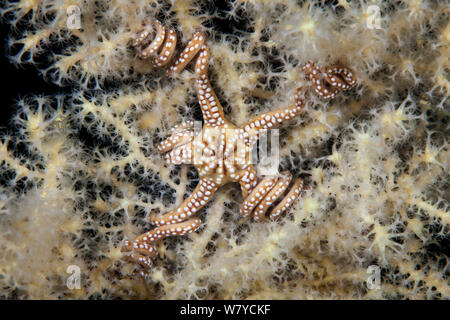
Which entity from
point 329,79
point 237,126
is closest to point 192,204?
point 237,126

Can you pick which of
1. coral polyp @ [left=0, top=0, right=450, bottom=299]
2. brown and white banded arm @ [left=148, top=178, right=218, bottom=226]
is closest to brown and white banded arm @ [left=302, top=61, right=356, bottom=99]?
coral polyp @ [left=0, top=0, right=450, bottom=299]

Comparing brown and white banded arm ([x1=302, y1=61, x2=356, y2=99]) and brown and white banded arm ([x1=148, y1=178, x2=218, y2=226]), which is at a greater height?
brown and white banded arm ([x1=302, y1=61, x2=356, y2=99])

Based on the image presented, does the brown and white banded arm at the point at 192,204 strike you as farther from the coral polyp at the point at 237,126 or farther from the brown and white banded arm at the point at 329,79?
the brown and white banded arm at the point at 329,79

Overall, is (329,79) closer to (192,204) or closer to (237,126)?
(237,126)

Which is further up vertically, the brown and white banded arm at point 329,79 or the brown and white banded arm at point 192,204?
the brown and white banded arm at point 329,79

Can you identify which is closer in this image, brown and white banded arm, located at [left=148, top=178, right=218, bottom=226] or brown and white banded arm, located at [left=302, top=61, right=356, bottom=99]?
brown and white banded arm, located at [left=302, top=61, right=356, bottom=99]

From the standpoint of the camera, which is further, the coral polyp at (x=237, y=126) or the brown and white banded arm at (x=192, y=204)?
the brown and white banded arm at (x=192, y=204)

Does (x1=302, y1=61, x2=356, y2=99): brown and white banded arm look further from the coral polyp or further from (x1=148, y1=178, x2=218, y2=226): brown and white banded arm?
(x1=148, y1=178, x2=218, y2=226): brown and white banded arm

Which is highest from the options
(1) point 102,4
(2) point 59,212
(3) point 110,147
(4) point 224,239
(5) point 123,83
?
(1) point 102,4

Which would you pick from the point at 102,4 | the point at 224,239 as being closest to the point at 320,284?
the point at 224,239

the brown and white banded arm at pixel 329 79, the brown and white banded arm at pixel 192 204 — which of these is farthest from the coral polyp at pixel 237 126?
the brown and white banded arm at pixel 192 204

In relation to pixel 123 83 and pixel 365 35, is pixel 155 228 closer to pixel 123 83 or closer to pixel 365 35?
pixel 123 83
